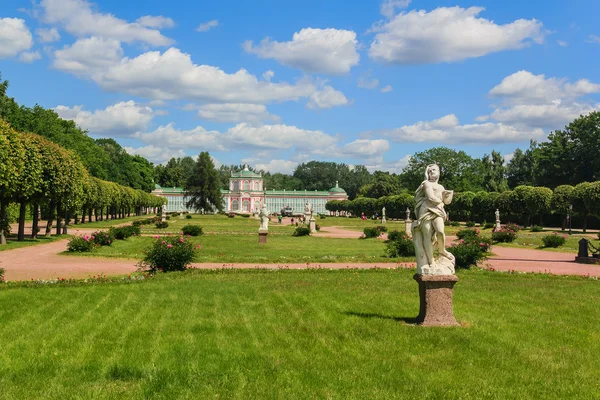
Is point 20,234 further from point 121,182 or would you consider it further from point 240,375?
point 121,182

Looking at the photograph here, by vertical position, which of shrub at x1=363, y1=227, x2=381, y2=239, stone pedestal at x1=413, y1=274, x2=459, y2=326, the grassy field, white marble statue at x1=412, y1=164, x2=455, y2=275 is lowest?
the grassy field

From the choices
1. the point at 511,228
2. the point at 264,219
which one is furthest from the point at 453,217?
the point at 264,219

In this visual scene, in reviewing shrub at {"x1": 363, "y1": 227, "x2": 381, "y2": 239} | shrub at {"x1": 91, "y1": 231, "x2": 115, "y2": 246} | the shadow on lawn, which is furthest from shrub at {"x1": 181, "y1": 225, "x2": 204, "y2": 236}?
the shadow on lawn

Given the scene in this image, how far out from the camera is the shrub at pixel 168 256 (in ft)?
55.6

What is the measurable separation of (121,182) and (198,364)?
92.5 metres

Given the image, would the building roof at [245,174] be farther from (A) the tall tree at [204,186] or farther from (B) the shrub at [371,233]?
(B) the shrub at [371,233]

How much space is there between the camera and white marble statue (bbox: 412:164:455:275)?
8844mm

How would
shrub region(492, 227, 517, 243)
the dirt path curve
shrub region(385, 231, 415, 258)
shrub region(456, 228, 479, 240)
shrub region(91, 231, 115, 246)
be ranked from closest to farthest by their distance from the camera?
1. the dirt path curve
2. shrub region(456, 228, 479, 240)
3. shrub region(385, 231, 415, 258)
4. shrub region(91, 231, 115, 246)
5. shrub region(492, 227, 517, 243)

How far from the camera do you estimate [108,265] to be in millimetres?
19125

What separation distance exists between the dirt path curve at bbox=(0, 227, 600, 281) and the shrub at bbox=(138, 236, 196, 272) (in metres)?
0.98

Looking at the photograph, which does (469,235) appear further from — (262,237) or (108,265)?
(108,265)

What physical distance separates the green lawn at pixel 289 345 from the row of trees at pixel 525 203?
37.6 metres

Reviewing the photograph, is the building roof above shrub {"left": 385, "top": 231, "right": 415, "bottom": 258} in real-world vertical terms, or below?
above

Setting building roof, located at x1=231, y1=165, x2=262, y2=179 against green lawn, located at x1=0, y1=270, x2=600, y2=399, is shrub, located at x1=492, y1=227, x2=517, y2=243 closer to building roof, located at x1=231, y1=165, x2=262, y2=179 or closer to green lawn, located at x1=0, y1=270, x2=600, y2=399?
green lawn, located at x1=0, y1=270, x2=600, y2=399
